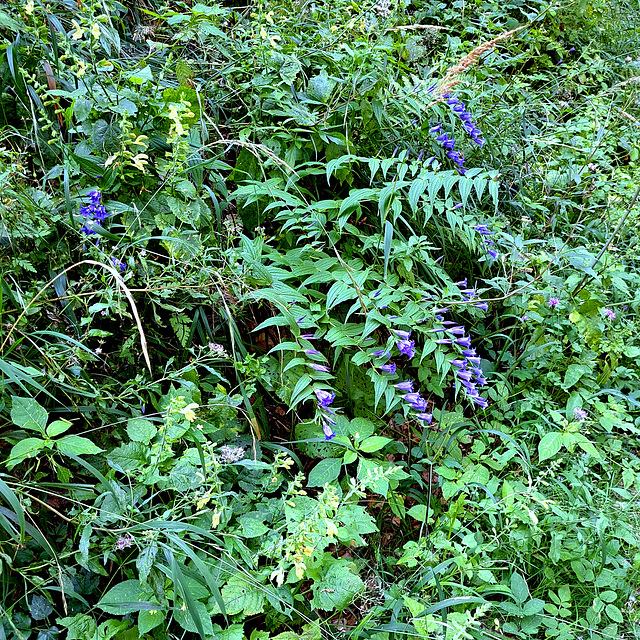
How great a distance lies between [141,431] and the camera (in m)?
1.66

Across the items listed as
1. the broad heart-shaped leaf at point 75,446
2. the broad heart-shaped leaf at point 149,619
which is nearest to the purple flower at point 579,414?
the broad heart-shaped leaf at point 149,619

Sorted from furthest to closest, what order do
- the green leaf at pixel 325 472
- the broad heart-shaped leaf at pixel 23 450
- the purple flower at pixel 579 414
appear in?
1. the purple flower at pixel 579 414
2. the green leaf at pixel 325 472
3. the broad heart-shaped leaf at pixel 23 450

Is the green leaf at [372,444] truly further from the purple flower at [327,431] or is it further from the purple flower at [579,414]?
the purple flower at [579,414]

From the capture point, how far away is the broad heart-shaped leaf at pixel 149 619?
4.76 feet

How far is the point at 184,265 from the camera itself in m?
1.98

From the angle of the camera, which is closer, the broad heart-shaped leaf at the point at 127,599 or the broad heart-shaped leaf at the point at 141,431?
the broad heart-shaped leaf at the point at 127,599

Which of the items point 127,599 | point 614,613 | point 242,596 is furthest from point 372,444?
point 614,613

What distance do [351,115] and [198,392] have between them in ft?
4.90

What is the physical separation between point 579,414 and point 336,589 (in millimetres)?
1380

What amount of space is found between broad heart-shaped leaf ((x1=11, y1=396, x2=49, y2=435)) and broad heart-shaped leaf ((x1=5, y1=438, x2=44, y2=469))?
0.15 ft

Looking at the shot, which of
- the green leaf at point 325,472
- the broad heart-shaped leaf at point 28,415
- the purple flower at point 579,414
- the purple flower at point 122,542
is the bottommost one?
the purple flower at point 579,414

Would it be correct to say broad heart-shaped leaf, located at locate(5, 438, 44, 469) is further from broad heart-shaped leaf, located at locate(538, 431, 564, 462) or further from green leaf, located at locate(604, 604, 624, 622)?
green leaf, located at locate(604, 604, 624, 622)

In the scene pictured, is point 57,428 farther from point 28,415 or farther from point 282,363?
point 282,363

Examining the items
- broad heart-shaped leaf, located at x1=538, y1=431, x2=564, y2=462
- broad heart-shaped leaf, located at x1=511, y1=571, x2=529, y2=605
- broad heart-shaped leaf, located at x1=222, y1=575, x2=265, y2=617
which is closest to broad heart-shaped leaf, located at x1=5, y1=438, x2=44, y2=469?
broad heart-shaped leaf, located at x1=222, y1=575, x2=265, y2=617
